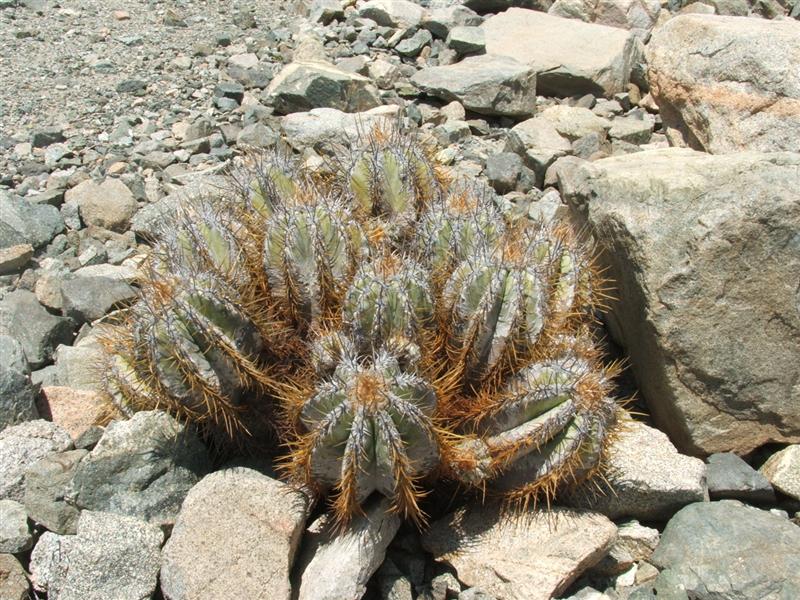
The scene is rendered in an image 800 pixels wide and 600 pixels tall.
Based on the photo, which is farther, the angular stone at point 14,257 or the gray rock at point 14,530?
the angular stone at point 14,257

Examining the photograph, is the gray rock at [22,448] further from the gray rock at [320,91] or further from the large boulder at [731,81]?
the large boulder at [731,81]

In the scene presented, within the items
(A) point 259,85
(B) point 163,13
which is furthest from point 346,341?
(B) point 163,13

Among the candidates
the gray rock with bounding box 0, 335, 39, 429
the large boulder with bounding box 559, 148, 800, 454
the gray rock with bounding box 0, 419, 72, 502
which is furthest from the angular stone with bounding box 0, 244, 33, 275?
the large boulder with bounding box 559, 148, 800, 454

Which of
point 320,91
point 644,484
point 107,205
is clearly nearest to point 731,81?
point 320,91

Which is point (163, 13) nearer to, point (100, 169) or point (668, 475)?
point (100, 169)

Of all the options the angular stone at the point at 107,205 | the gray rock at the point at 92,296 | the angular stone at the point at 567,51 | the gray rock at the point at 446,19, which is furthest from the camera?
the gray rock at the point at 446,19

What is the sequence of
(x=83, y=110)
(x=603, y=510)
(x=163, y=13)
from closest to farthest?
(x=603, y=510), (x=83, y=110), (x=163, y=13)

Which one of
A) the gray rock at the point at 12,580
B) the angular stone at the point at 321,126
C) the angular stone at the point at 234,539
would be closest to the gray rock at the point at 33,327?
the gray rock at the point at 12,580

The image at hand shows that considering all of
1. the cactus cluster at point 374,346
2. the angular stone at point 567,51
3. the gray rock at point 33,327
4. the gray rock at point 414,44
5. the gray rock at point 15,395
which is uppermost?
the cactus cluster at point 374,346
